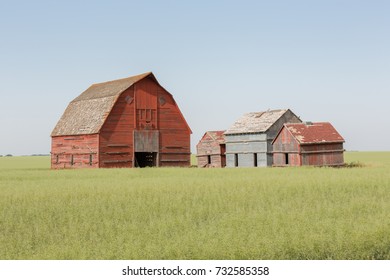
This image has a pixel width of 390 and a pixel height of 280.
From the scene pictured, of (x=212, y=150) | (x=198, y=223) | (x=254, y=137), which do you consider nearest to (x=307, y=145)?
(x=254, y=137)

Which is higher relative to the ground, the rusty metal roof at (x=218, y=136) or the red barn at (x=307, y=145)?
the rusty metal roof at (x=218, y=136)

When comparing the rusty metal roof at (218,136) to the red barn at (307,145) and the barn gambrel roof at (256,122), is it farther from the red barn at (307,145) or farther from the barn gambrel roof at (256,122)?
the red barn at (307,145)

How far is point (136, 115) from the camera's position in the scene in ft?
154

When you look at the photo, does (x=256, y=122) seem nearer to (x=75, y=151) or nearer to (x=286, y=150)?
(x=286, y=150)

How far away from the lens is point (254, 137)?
5081 centimetres

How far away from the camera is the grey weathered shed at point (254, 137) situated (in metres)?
49.8

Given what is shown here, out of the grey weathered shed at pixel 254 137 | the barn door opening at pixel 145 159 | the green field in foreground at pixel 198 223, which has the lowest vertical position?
the green field in foreground at pixel 198 223

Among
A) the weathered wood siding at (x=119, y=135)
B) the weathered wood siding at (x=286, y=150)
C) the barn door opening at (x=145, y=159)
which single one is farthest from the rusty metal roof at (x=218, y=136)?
the weathered wood siding at (x=119, y=135)

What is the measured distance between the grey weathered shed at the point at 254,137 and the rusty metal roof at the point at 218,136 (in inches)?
76.4

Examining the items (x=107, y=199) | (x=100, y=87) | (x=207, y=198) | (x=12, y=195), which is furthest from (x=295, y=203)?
(x=100, y=87)

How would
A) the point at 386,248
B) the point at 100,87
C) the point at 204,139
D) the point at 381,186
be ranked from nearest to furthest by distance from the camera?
the point at 386,248 → the point at 381,186 → the point at 100,87 → the point at 204,139

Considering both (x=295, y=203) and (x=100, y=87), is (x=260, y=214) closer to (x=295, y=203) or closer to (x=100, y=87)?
(x=295, y=203)
